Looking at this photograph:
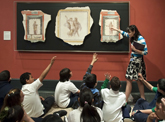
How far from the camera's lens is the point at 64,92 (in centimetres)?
259

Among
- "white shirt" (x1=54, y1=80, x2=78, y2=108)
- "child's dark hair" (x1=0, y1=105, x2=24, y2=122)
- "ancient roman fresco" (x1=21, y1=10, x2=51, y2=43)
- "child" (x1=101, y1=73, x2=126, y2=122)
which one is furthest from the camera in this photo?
"ancient roman fresco" (x1=21, y1=10, x2=51, y2=43)

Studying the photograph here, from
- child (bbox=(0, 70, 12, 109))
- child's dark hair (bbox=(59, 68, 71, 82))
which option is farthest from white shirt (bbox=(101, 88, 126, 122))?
child (bbox=(0, 70, 12, 109))

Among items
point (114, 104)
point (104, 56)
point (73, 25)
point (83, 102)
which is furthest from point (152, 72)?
point (83, 102)

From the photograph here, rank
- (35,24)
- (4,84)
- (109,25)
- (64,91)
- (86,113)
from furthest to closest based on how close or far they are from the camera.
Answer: (35,24) → (109,25) → (64,91) → (4,84) → (86,113)

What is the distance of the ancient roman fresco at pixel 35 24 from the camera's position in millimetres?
3586

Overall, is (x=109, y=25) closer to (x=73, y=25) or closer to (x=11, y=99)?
(x=73, y=25)

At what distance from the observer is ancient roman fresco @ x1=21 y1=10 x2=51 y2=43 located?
11.8ft

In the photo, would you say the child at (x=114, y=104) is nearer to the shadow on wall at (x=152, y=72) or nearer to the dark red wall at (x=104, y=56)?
the dark red wall at (x=104, y=56)

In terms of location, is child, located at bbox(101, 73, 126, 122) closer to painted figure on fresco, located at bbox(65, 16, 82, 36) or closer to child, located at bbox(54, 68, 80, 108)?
child, located at bbox(54, 68, 80, 108)

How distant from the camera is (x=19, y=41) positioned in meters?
3.69

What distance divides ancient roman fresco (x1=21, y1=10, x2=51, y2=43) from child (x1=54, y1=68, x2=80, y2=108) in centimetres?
135

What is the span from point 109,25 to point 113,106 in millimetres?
2063

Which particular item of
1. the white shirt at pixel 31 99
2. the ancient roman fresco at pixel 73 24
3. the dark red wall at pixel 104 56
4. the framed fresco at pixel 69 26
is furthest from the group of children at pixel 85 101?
the ancient roman fresco at pixel 73 24

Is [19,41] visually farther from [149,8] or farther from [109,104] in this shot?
[149,8]
